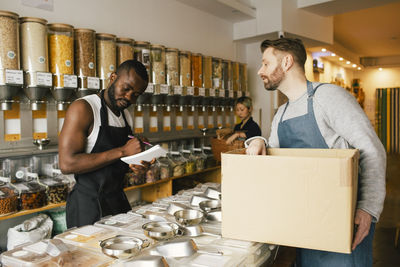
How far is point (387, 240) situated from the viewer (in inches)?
151

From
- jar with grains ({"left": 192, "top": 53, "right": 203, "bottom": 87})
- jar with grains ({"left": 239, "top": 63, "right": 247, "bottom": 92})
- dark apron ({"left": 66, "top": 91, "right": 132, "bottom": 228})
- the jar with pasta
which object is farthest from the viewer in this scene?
jar with grains ({"left": 239, "top": 63, "right": 247, "bottom": 92})

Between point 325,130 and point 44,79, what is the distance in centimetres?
179

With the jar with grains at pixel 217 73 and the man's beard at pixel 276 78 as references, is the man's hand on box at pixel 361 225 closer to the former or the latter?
the man's beard at pixel 276 78

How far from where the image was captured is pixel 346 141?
1.47 m

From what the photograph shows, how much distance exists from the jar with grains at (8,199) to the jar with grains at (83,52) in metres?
0.93

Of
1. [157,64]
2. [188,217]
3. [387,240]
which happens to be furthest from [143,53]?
[387,240]

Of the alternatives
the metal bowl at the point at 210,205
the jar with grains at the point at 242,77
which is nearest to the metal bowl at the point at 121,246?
the metal bowl at the point at 210,205

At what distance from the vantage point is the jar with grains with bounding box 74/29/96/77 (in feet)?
8.09

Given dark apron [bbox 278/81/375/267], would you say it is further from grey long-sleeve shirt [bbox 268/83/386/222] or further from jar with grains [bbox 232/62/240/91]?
jar with grains [bbox 232/62/240/91]

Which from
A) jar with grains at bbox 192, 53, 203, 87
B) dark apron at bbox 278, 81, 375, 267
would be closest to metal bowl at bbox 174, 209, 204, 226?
dark apron at bbox 278, 81, 375, 267

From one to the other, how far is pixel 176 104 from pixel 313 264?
232 cm

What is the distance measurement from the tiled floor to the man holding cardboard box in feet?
0.34

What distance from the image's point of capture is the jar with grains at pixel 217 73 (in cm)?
394

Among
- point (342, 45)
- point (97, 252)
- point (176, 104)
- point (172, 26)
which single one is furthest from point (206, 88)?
point (342, 45)
